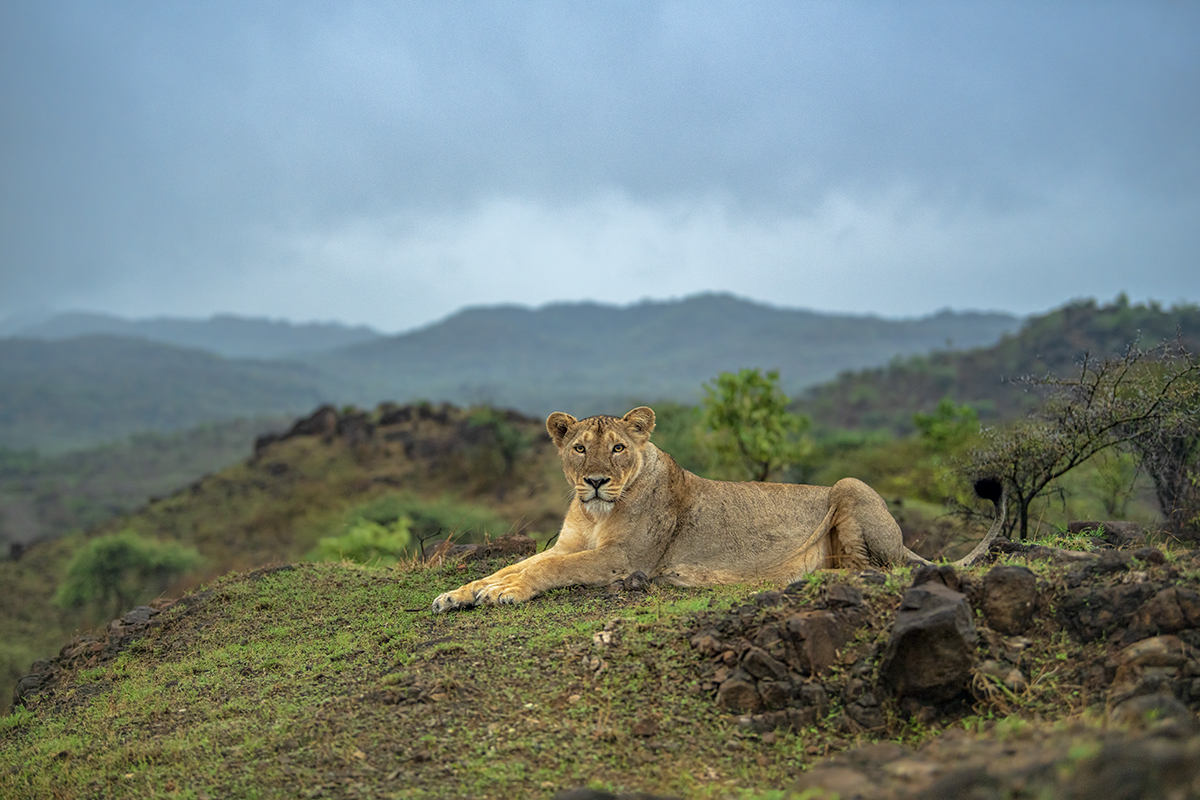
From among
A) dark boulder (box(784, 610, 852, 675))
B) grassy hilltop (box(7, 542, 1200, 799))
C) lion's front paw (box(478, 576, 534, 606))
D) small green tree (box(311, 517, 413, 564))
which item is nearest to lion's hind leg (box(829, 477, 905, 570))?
grassy hilltop (box(7, 542, 1200, 799))

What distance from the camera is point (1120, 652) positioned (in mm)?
6102

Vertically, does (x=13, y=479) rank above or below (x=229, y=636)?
below

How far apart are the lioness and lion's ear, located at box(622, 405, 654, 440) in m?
0.01

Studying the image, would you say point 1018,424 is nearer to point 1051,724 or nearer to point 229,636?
point 1051,724

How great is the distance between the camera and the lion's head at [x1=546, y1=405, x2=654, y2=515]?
29.7 ft

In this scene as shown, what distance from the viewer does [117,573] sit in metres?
39.0

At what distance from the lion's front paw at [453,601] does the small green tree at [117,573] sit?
34.1m

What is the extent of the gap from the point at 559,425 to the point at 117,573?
3609cm

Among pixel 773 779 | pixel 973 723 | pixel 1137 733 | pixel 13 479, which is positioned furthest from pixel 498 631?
pixel 13 479

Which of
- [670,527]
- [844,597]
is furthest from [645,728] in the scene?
[670,527]

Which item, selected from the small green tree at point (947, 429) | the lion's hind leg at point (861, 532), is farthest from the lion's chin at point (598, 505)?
the small green tree at point (947, 429)

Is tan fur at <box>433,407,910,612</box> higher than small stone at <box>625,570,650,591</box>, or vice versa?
tan fur at <box>433,407,910,612</box>

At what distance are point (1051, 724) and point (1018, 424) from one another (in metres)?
8.05

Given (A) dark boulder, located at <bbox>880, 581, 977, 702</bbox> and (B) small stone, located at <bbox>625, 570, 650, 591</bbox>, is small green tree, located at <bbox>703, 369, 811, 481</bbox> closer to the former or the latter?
(B) small stone, located at <bbox>625, 570, 650, 591</bbox>
